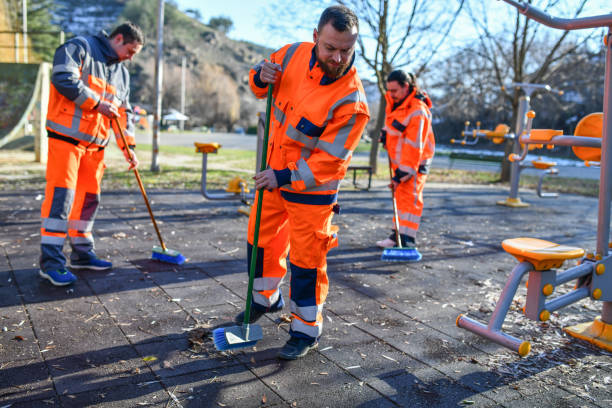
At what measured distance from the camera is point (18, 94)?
467 inches

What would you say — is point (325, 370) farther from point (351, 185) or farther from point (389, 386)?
point (351, 185)

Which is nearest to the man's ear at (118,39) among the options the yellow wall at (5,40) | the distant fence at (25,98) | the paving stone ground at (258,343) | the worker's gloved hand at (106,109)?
the worker's gloved hand at (106,109)

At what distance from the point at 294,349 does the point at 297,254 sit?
22.7 inches

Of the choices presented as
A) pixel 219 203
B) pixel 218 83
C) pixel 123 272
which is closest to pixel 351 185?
Answer: pixel 219 203

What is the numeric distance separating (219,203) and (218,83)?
201 ft

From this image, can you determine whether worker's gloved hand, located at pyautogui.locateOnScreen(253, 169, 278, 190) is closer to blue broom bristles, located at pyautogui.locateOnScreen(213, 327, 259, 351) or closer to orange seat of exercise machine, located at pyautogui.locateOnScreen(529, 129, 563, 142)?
blue broom bristles, located at pyautogui.locateOnScreen(213, 327, 259, 351)

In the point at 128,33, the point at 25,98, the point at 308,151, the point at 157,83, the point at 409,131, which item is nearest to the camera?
the point at 308,151

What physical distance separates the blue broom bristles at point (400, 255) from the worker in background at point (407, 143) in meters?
0.35

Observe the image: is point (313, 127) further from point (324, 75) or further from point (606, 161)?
point (606, 161)

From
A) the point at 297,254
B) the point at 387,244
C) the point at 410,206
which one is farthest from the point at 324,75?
the point at 387,244

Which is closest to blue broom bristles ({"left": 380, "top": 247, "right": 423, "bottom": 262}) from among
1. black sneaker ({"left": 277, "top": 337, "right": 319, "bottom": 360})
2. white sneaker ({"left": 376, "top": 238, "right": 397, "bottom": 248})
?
white sneaker ({"left": 376, "top": 238, "right": 397, "bottom": 248})

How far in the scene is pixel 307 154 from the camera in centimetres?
292

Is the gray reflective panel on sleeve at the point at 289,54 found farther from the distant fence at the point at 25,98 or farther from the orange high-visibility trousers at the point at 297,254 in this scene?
the distant fence at the point at 25,98

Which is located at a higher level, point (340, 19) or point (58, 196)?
point (340, 19)
